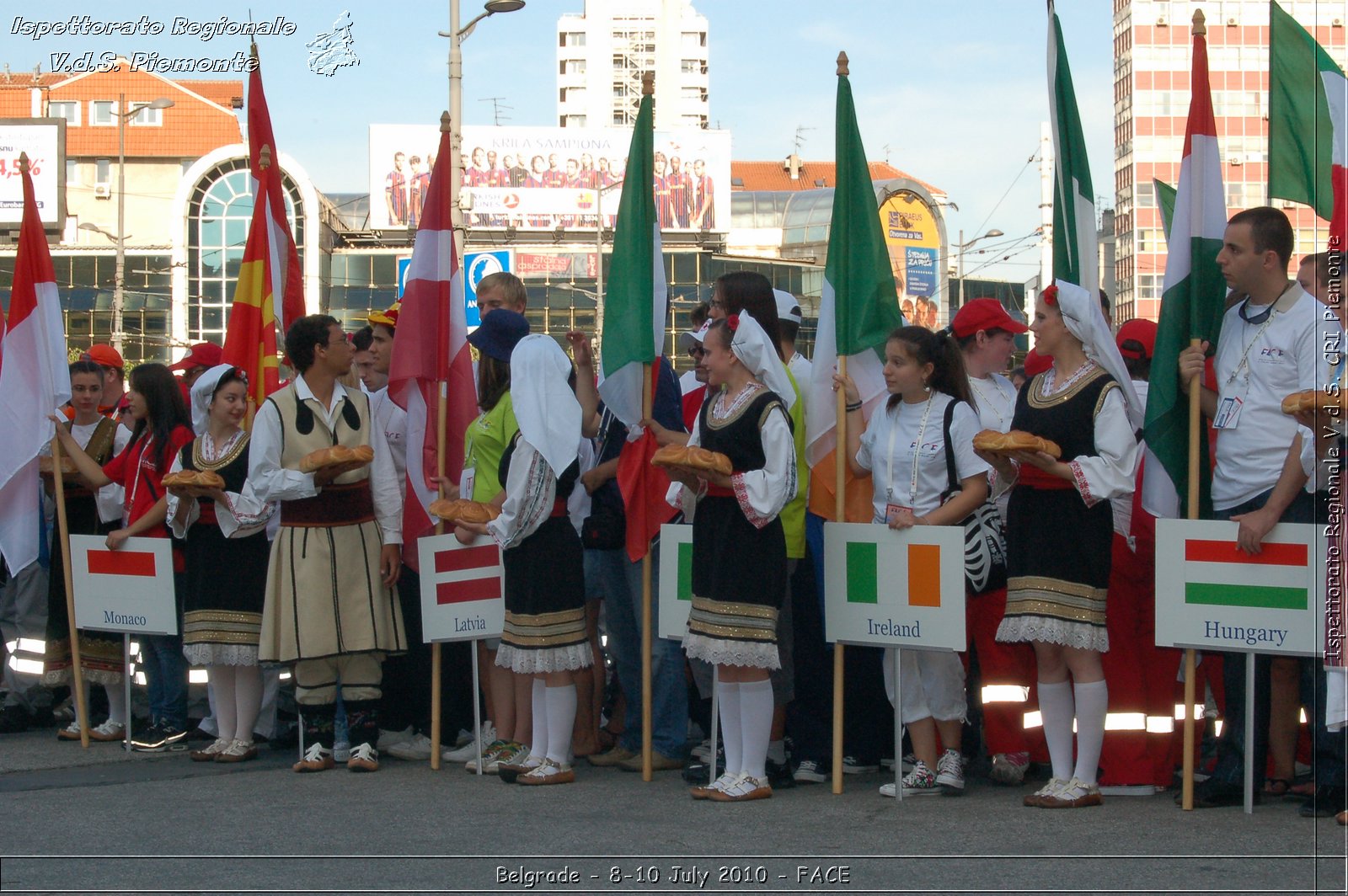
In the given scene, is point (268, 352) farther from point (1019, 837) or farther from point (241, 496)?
point (1019, 837)

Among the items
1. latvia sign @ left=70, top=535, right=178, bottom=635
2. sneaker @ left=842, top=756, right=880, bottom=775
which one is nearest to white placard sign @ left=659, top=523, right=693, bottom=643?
sneaker @ left=842, top=756, right=880, bottom=775

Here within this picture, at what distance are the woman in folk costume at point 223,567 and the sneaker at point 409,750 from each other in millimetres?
724

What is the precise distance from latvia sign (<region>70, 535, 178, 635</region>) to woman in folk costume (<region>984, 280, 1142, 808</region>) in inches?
169

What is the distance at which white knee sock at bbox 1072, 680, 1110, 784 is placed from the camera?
241 inches

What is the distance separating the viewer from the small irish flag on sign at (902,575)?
619 cm

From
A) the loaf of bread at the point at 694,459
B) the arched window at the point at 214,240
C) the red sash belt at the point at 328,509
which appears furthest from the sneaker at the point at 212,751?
the arched window at the point at 214,240

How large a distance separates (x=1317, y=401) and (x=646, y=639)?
304cm

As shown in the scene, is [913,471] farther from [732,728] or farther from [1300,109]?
[1300,109]

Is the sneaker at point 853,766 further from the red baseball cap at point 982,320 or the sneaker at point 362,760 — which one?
the sneaker at point 362,760

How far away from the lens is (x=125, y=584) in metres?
8.09

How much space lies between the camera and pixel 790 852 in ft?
17.8

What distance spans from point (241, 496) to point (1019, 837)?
4.05 metres

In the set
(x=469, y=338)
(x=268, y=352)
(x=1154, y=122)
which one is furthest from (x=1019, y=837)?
(x=1154, y=122)

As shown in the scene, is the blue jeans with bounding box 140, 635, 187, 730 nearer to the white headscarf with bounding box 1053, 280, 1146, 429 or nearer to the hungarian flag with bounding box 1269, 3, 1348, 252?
the white headscarf with bounding box 1053, 280, 1146, 429
